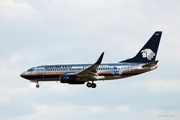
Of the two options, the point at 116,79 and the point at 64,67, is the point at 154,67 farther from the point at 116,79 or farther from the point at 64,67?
the point at 64,67

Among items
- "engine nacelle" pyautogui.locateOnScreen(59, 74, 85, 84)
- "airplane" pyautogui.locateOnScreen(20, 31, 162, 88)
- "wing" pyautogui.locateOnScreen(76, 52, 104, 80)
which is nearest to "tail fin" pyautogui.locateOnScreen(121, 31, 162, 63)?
"airplane" pyautogui.locateOnScreen(20, 31, 162, 88)

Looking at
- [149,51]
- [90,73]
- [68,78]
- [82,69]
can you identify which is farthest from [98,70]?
[149,51]

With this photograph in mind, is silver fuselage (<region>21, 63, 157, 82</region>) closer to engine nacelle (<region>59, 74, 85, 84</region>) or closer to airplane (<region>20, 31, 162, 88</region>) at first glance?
airplane (<region>20, 31, 162, 88</region>)

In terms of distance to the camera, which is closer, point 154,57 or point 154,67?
point 154,67

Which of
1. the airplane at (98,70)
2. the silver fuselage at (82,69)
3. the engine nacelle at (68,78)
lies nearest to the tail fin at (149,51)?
the airplane at (98,70)

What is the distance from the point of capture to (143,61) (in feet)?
293

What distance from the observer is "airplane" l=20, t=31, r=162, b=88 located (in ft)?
281

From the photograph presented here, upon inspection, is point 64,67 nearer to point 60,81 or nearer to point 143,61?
point 60,81

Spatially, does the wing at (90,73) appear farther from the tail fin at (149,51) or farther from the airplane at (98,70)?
the tail fin at (149,51)

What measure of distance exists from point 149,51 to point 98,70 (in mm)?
9485

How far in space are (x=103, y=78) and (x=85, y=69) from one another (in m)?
4.25

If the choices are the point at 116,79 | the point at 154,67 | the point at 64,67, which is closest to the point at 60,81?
the point at 64,67

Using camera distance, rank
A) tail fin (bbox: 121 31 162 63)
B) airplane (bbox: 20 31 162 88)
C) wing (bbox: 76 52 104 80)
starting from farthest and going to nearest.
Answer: tail fin (bbox: 121 31 162 63) < airplane (bbox: 20 31 162 88) < wing (bbox: 76 52 104 80)

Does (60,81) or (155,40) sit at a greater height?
(155,40)
